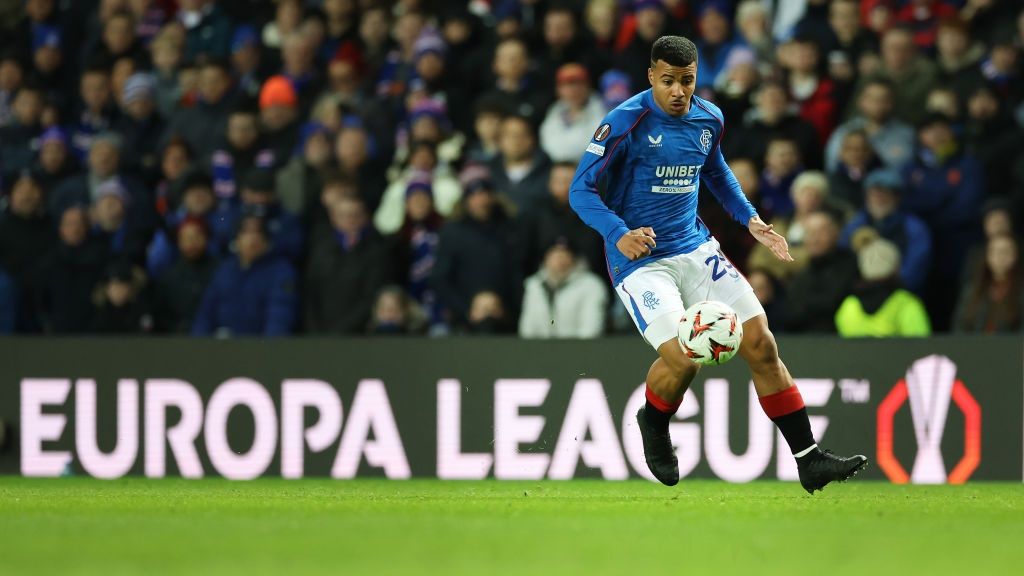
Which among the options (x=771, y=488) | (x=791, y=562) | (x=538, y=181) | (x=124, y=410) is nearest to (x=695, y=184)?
(x=771, y=488)

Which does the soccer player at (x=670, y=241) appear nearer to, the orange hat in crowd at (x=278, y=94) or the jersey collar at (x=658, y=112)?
the jersey collar at (x=658, y=112)

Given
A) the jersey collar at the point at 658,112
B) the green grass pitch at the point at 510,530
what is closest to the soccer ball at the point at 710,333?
the green grass pitch at the point at 510,530

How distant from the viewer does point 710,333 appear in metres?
8.26

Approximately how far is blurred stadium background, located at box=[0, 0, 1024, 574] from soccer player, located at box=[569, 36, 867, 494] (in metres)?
0.43

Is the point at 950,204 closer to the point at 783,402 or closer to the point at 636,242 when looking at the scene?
the point at 783,402

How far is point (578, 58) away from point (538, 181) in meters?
1.50

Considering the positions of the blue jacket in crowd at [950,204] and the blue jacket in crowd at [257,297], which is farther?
the blue jacket in crowd at [257,297]

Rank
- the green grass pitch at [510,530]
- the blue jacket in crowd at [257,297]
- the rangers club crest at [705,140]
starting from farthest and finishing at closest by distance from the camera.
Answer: the blue jacket in crowd at [257,297]
the rangers club crest at [705,140]
the green grass pitch at [510,530]

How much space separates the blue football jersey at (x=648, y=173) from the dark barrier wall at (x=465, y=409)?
2.75 m

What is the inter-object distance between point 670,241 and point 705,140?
1.87ft

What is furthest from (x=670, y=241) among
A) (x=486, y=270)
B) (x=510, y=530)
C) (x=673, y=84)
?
(x=486, y=270)

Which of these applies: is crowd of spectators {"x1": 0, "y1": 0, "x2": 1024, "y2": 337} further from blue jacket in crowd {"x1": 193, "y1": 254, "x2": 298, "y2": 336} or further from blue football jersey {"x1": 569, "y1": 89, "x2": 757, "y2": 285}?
blue football jersey {"x1": 569, "y1": 89, "x2": 757, "y2": 285}

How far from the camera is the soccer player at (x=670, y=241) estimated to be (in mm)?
8555

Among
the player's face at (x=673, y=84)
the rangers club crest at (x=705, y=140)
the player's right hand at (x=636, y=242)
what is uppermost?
the player's face at (x=673, y=84)
